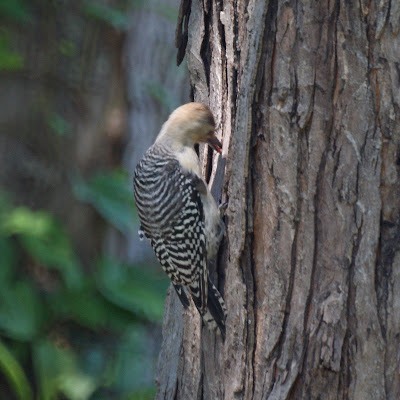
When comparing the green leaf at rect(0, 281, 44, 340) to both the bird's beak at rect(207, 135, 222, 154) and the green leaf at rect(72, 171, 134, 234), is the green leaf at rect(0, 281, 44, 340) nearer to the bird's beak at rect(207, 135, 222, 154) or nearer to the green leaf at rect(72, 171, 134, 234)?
the green leaf at rect(72, 171, 134, 234)

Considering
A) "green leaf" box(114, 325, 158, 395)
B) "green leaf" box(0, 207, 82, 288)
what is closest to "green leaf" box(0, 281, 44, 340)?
"green leaf" box(0, 207, 82, 288)

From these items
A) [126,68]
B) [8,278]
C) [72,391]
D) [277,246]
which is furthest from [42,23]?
[277,246]

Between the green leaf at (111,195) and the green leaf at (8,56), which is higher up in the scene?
the green leaf at (8,56)

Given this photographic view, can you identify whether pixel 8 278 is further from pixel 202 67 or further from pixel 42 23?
pixel 202 67

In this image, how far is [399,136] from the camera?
2109 mm

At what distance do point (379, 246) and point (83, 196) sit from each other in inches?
165

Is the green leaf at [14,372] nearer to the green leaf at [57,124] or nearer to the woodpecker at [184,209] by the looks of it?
the green leaf at [57,124]

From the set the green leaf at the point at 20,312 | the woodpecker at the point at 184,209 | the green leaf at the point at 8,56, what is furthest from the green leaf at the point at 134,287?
the woodpecker at the point at 184,209

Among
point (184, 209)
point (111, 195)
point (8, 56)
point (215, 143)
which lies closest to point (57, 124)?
point (8, 56)

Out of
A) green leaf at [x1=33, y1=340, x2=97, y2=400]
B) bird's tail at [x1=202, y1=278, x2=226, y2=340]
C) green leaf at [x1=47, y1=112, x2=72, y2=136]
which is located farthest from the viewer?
green leaf at [x1=47, y1=112, x2=72, y2=136]

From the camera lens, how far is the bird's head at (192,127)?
2746 millimetres

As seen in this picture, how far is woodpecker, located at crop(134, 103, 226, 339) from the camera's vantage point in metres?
2.65

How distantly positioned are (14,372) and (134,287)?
127 centimetres

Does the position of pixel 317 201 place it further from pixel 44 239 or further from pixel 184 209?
pixel 44 239
